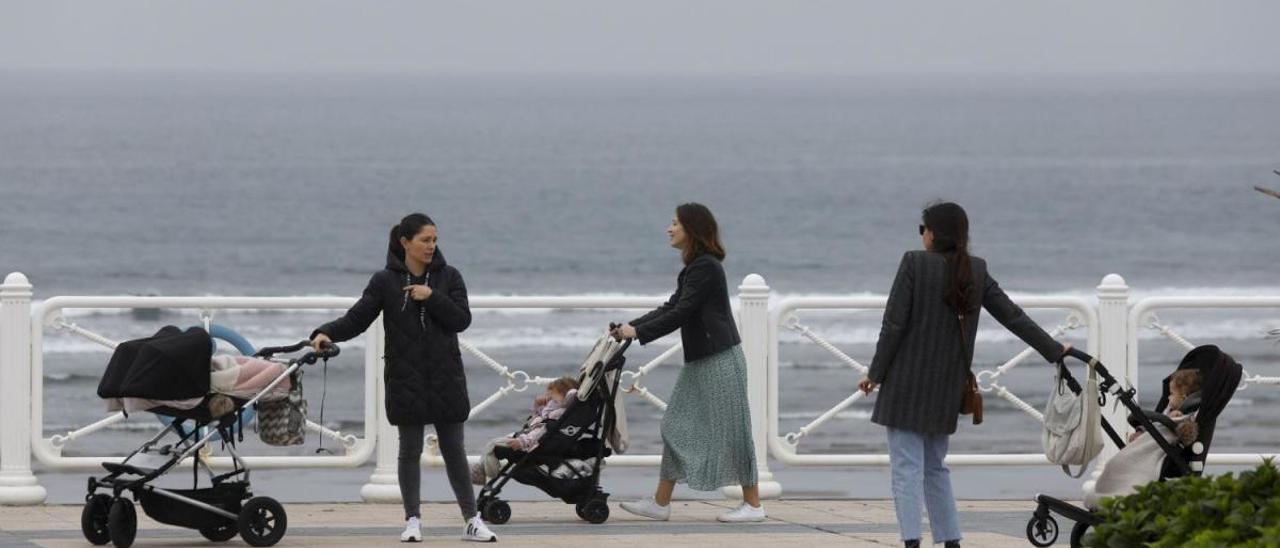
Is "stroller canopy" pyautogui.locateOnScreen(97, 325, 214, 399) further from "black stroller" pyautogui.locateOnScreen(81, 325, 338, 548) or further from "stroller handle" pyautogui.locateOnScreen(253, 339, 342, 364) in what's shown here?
"stroller handle" pyautogui.locateOnScreen(253, 339, 342, 364)

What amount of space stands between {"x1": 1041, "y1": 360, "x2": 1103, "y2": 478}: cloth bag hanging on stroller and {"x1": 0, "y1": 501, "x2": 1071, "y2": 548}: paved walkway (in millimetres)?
661

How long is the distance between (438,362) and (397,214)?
59208 mm

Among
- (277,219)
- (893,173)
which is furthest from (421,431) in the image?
(893,173)

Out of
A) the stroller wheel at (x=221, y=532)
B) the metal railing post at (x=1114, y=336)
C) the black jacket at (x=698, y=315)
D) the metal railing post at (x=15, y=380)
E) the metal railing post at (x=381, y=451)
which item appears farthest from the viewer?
the metal railing post at (x=1114, y=336)

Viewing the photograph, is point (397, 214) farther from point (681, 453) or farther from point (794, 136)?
point (681, 453)

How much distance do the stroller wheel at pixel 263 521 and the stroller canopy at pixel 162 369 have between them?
516 mm

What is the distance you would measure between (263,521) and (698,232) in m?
2.12

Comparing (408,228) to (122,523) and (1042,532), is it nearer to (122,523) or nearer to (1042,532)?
(122,523)

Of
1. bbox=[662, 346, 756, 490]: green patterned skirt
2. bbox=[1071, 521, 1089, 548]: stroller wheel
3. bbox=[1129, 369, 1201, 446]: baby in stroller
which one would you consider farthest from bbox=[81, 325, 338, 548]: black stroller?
bbox=[1129, 369, 1201, 446]: baby in stroller

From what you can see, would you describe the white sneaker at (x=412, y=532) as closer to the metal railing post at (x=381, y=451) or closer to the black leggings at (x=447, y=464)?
the black leggings at (x=447, y=464)

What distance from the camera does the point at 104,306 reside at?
988 cm

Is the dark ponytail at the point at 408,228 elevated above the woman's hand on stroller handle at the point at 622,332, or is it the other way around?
the dark ponytail at the point at 408,228

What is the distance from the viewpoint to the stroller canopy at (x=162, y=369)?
7844mm

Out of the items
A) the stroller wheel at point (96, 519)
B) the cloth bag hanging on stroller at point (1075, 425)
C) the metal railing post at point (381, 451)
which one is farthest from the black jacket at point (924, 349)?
the metal railing post at point (381, 451)
